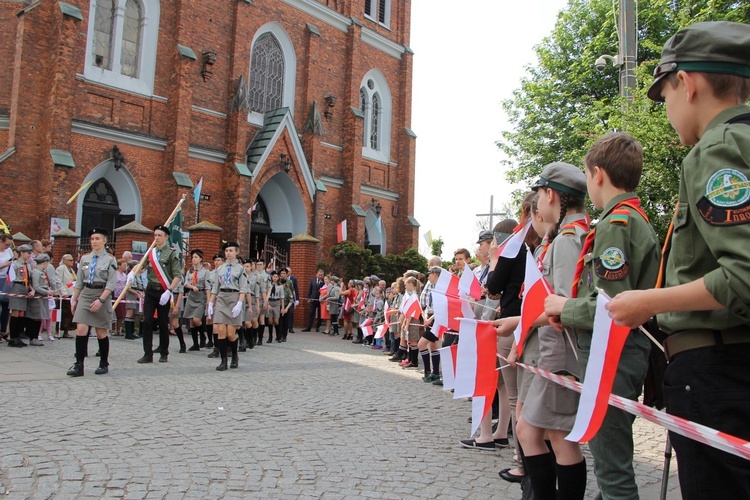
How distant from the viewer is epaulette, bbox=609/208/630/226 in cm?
260

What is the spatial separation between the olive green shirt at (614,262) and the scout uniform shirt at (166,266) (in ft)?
28.2

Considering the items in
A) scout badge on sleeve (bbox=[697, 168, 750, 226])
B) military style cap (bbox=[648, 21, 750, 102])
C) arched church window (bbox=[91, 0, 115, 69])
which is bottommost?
scout badge on sleeve (bbox=[697, 168, 750, 226])

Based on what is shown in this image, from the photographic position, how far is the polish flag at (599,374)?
92.3 inches

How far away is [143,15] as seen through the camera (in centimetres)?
2119

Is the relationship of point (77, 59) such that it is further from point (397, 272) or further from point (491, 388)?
point (491, 388)

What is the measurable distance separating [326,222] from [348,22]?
390 inches

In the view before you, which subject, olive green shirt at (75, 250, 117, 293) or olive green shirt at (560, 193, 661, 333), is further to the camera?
olive green shirt at (75, 250, 117, 293)

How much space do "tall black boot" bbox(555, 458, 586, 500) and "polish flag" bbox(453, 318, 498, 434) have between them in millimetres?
1143

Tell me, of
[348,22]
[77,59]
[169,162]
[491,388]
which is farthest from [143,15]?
[491,388]

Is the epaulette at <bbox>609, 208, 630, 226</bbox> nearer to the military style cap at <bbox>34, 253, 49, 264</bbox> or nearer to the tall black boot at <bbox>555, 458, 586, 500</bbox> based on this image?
the tall black boot at <bbox>555, 458, 586, 500</bbox>

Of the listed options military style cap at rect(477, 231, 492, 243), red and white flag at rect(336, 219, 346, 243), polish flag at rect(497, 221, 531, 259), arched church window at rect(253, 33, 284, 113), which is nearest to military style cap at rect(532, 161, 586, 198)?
polish flag at rect(497, 221, 531, 259)

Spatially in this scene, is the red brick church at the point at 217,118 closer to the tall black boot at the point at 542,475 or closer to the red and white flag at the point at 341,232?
the red and white flag at the point at 341,232

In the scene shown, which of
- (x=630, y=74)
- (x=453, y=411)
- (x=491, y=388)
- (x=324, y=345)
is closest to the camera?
(x=491, y=388)

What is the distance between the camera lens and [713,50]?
6.21ft
